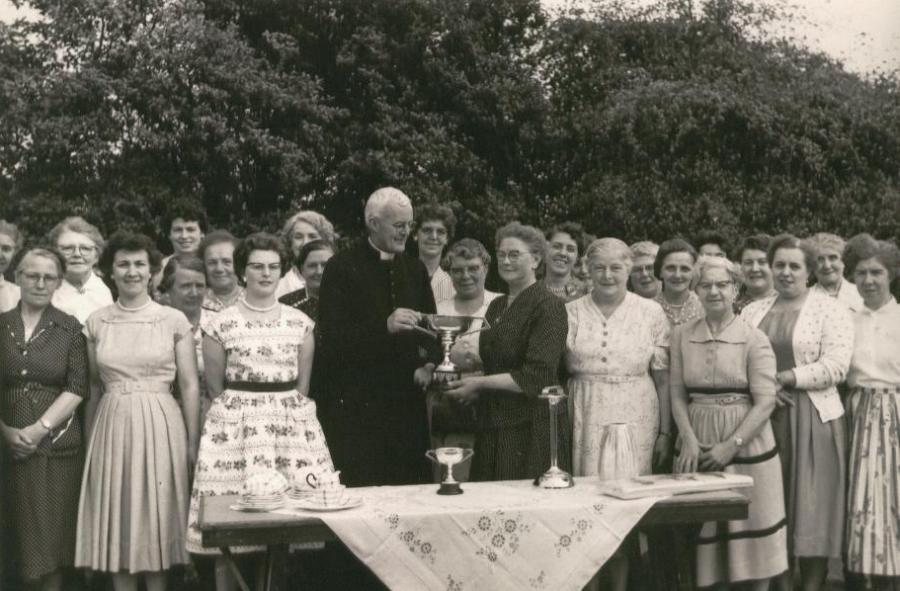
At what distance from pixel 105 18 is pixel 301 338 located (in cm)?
917

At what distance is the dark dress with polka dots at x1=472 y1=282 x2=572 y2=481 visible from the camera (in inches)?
209

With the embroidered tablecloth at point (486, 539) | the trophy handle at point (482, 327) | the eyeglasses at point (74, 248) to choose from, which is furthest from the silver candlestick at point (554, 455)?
the eyeglasses at point (74, 248)

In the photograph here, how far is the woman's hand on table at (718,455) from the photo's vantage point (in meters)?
5.23

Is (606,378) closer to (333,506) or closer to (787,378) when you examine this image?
(787,378)

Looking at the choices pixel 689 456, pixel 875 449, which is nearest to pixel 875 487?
pixel 875 449

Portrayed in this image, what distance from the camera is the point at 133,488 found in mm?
5340

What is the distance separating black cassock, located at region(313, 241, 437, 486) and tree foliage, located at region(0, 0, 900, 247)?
7.61m

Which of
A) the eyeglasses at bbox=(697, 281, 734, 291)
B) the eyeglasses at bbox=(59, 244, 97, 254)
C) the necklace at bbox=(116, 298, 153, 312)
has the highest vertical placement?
the eyeglasses at bbox=(59, 244, 97, 254)

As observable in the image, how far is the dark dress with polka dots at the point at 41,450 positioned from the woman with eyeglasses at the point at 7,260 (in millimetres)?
551

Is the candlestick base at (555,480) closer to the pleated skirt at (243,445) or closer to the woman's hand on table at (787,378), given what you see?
the pleated skirt at (243,445)

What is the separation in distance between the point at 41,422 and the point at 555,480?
2.56 meters

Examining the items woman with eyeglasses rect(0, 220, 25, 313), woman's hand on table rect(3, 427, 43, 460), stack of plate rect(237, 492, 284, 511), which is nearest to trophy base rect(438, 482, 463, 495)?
stack of plate rect(237, 492, 284, 511)

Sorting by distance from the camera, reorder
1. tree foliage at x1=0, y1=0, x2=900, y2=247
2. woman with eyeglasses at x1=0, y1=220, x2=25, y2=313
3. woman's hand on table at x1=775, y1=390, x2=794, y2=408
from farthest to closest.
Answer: tree foliage at x1=0, y1=0, x2=900, y2=247 < woman with eyeglasses at x1=0, y1=220, x2=25, y2=313 < woman's hand on table at x1=775, y1=390, x2=794, y2=408

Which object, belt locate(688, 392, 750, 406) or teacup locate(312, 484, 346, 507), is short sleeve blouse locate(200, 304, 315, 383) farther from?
belt locate(688, 392, 750, 406)
